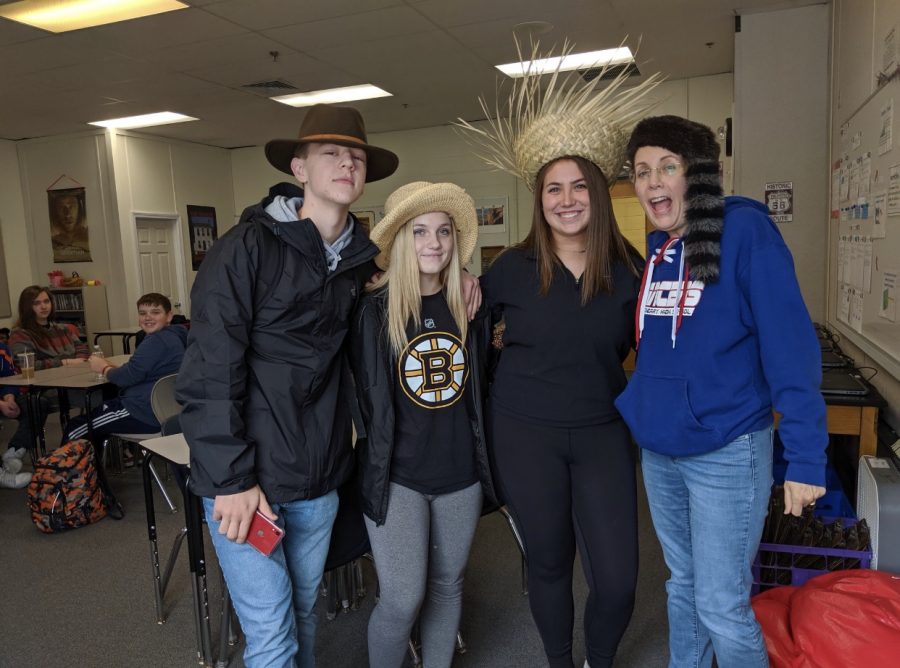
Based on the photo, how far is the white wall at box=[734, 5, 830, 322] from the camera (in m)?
4.40

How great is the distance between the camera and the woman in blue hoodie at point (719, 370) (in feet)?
4.63

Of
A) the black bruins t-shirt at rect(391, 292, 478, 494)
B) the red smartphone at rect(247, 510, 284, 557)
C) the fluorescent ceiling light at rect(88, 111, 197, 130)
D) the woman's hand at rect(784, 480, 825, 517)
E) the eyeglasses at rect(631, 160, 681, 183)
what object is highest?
the fluorescent ceiling light at rect(88, 111, 197, 130)

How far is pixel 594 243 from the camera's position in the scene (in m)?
1.76

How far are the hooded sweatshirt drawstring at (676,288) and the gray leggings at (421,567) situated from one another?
1.98ft

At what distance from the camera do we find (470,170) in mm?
8359

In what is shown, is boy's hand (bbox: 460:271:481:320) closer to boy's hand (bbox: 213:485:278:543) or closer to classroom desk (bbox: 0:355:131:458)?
boy's hand (bbox: 213:485:278:543)

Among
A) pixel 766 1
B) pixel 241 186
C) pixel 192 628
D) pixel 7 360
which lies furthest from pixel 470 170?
pixel 192 628

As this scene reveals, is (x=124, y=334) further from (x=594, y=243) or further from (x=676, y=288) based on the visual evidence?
(x=676, y=288)

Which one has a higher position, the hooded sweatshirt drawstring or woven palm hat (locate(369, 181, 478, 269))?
woven palm hat (locate(369, 181, 478, 269))

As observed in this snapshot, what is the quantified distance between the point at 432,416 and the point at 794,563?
1269mm

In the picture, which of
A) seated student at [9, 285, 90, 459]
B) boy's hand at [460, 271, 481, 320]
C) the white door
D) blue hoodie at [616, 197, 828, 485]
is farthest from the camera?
the white door

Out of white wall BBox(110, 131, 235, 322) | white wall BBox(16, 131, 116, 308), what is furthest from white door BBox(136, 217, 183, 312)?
white wall BBox(16, 131, 116, 308)

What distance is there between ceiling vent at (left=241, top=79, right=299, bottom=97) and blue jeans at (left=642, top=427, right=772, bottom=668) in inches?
212

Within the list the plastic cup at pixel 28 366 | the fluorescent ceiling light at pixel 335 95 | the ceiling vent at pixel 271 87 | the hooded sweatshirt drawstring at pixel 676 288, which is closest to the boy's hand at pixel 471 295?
the hooded sweatshirt drawstring at pixel 676 288
